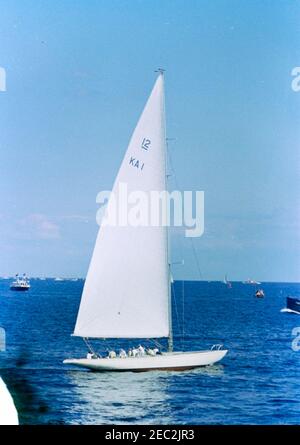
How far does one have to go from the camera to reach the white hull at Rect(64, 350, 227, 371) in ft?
83.1

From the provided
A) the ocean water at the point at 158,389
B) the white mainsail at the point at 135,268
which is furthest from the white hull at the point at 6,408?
the white mainsail at the point at 135,268

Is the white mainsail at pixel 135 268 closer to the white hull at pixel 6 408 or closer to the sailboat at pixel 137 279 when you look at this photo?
the sailboat at pixel 137 279

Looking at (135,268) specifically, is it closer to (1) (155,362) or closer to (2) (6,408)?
(1) (155,362)

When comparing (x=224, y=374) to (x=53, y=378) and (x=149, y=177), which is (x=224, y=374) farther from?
(x=149, y=177)

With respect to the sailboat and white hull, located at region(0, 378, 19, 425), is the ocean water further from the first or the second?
white hull, located at region(0, 378, 19, 425)

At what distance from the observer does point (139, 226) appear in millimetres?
25734

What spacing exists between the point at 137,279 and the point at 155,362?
3103 mm

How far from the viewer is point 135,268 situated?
85.7 ft

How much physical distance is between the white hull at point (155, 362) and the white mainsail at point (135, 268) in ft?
2.86

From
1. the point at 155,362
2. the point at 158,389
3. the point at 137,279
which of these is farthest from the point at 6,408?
the point at 137,279
